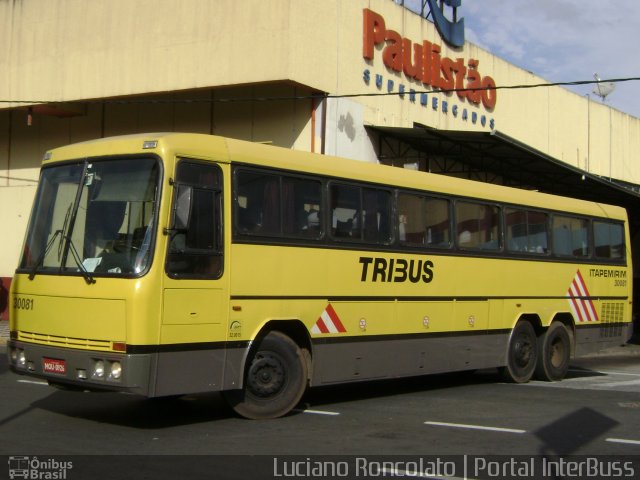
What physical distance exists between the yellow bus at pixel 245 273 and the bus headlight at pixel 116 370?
1 centimetres

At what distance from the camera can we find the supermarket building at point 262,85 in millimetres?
21266

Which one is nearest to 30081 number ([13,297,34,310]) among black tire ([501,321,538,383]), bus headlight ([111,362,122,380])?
bus headlight ([111,362,122,380])

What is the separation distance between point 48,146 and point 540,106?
17519mm

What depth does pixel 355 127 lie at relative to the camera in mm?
22344

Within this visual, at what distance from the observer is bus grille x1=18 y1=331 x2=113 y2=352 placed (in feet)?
28.7

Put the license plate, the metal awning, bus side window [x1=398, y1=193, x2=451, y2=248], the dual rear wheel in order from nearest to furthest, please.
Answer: the license plate → bus side window [x1=398, y1=193, x2=451, y2=248] → the dual rear wheel → the metal awning

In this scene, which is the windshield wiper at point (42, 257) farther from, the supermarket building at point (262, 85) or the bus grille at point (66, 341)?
the supermarket building at point (262, 85)

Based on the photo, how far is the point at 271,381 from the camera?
10.1m

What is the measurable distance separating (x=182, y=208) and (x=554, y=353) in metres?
8.72

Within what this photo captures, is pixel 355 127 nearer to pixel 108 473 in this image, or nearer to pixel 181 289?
pixel 181 289

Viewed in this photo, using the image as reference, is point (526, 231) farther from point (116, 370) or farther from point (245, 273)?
point (116, 370)

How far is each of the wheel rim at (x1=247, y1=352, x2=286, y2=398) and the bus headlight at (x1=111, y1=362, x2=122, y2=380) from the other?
1738 millimetres

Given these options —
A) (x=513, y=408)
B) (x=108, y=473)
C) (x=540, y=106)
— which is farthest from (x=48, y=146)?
(x=108, y=473)

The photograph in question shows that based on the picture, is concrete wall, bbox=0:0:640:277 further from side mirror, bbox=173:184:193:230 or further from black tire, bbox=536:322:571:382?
side mirror, bbox=173:184:193:230
